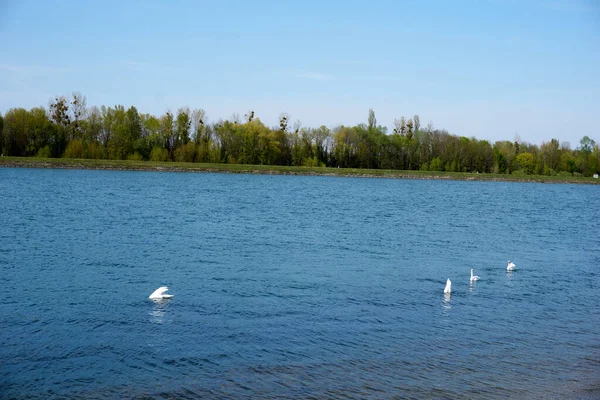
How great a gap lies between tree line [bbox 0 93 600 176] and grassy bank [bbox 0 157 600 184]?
450 centimetres

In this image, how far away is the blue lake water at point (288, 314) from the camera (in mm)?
12312

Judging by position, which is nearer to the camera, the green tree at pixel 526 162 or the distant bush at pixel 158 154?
the distant bush at pixel 158 154

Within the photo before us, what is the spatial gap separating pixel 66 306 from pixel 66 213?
2473 centimetres

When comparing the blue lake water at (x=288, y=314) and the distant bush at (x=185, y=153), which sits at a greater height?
the distant bush at (x=185, y=153)

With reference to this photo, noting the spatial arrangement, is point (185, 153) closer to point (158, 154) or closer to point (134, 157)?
point (158, 154)

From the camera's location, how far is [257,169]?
123562 millimetres

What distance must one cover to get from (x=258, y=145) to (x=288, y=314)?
112561 mm

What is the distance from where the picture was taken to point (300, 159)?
13450cm

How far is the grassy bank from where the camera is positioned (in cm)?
10738

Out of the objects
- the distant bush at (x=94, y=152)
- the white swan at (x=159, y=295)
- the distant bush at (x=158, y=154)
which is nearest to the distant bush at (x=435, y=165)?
the distant bush at (x=158, y=154)

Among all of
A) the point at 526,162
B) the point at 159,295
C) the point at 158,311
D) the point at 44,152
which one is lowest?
the point at 158,311

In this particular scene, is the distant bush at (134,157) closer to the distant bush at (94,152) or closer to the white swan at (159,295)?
the distant bush at (94,152)

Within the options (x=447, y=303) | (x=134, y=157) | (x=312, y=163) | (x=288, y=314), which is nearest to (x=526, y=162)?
(x=312, y=163)

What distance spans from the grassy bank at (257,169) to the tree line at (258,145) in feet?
14.8
